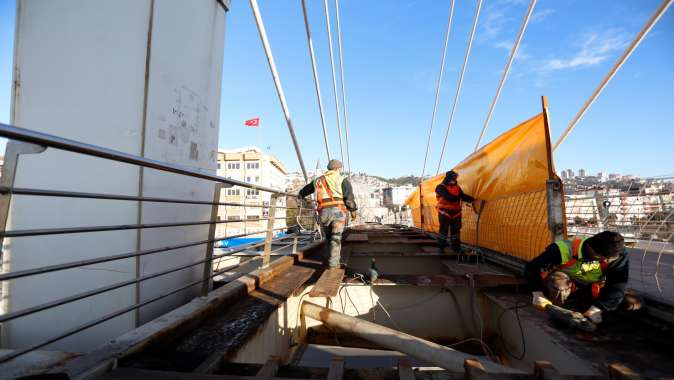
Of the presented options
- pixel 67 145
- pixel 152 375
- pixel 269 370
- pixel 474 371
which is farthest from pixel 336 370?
pixel 67 145

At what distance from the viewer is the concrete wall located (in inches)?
94.7

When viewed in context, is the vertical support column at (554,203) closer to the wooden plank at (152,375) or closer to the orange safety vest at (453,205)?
the orange safety vest at (453,205)

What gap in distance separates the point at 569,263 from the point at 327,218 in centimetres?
280

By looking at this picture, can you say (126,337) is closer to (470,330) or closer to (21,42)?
(21,42)

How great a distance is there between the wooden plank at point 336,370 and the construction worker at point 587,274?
6.95ft

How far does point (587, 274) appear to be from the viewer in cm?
289

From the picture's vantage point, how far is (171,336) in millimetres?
2002

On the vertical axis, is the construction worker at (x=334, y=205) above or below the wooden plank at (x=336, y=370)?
above

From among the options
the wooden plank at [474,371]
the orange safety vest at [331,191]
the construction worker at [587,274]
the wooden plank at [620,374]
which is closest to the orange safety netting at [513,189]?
the construction worker at [587,274]

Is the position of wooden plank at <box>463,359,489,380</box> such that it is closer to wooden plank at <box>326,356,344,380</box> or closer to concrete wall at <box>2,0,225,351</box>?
wooden plank at <box>326,356,344,380</box>

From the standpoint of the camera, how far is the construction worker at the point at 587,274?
8.50ft

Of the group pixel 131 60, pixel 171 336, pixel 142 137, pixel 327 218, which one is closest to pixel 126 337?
pixel 171 336

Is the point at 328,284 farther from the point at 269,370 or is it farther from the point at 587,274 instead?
the point at 587,274

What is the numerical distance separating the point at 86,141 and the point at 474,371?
10.0 ft
